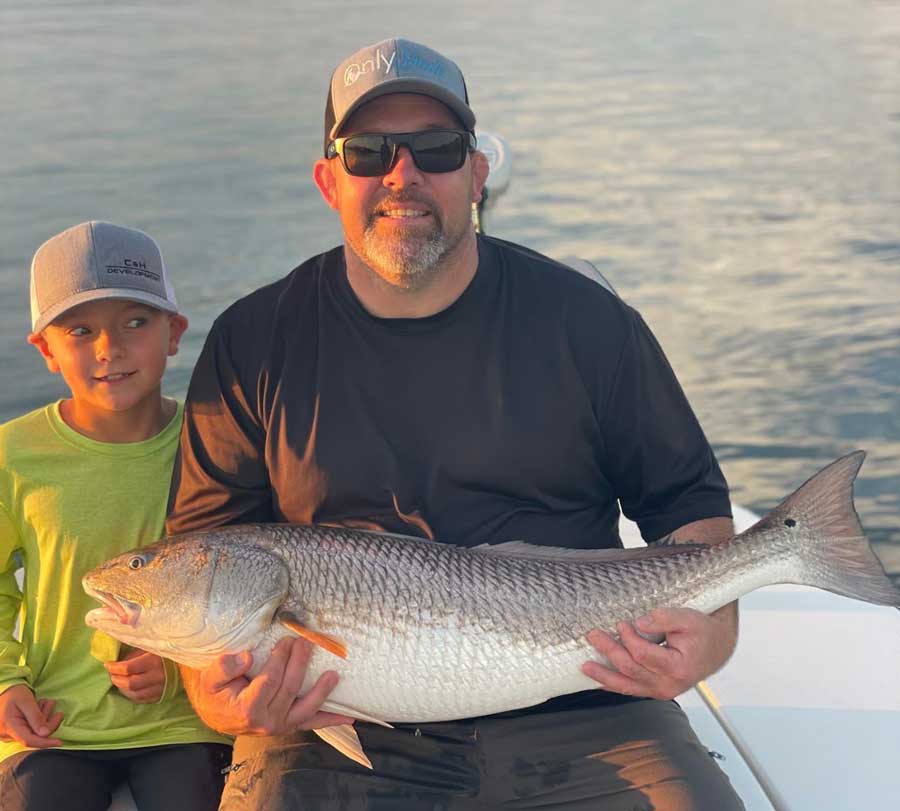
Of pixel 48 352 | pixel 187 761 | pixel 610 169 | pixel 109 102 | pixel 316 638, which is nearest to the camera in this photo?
pixel 316 638

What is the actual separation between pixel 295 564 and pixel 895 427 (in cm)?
664

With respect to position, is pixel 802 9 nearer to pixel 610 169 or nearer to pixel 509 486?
pixel 610 169

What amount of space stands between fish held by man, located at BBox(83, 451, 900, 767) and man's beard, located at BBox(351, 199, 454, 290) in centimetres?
69

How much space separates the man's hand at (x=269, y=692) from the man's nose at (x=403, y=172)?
1.20m

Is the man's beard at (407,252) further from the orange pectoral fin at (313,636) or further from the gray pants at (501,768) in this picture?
the gray pants at (501,768)

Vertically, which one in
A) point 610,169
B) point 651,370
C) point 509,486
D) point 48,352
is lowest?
point 509,486

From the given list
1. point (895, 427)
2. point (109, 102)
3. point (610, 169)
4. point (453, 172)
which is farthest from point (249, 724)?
point (109, 102)

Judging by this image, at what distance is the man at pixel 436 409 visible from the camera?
2.98 meters

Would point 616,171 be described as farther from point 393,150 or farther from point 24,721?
point 24,721

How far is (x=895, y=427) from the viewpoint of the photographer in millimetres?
8445

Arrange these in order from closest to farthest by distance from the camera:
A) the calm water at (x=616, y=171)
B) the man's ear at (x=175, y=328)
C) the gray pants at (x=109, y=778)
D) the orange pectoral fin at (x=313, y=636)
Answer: the orange pectoral fin at (x=313, y=636) → the gray pants at (x=109, y=778) → the man's ear at (x=175, y=328) → the calm water at (x=616, y=171)

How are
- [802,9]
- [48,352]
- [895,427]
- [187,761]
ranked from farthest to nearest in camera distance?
[802,9] < [895,427] < [48,352] < [187,761]

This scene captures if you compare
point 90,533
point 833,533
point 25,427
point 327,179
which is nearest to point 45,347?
point 25,427

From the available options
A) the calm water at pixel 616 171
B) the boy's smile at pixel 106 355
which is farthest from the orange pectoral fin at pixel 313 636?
the calm water at pixel 616 171
